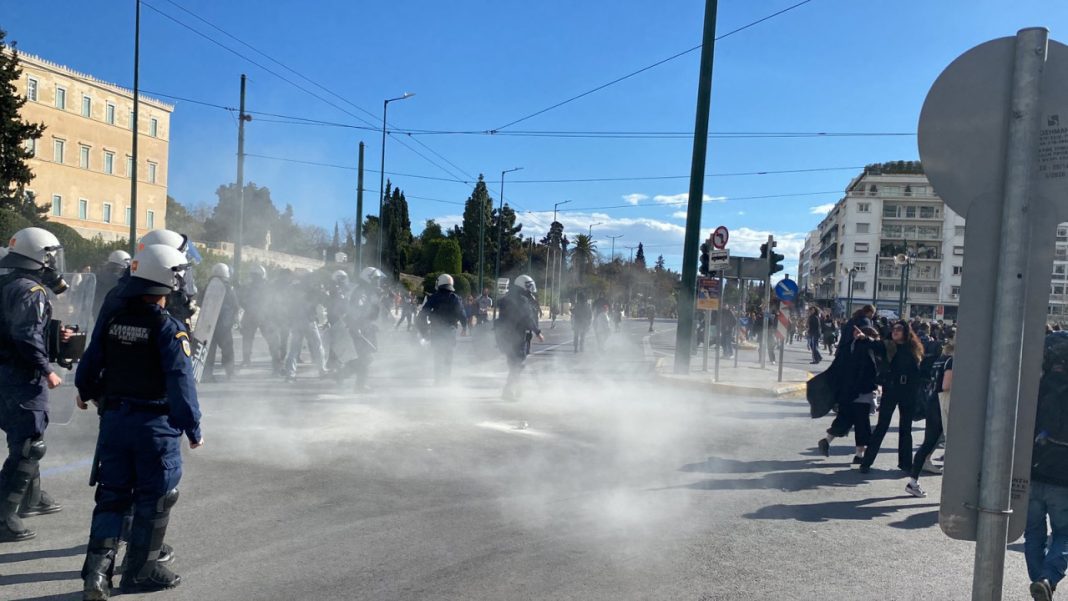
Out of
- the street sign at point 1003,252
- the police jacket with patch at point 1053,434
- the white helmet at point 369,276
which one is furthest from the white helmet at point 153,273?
the white helmet at point 369,276

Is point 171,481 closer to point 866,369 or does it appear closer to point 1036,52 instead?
point 1036,52

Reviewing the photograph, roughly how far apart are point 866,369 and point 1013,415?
601 centimetres

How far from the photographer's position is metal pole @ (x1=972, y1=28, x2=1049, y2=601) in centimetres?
218

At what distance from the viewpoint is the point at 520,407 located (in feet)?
33.6

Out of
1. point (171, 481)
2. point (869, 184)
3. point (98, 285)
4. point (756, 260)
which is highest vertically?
point (869, 184)

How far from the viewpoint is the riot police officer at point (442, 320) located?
454 inches

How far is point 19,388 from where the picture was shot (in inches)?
172

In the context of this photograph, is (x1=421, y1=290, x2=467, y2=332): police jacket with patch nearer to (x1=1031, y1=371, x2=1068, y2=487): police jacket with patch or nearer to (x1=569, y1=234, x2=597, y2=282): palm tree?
(x1=1031, y1=371, x2=1068, y2=487): police jacket with patch

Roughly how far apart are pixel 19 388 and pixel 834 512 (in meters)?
5.67

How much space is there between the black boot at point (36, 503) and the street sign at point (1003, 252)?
4979 mm

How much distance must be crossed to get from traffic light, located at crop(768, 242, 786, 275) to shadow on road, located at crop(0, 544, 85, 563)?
1425cm

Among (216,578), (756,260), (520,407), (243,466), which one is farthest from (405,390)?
(756,260)

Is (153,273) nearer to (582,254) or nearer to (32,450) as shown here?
(32,450)

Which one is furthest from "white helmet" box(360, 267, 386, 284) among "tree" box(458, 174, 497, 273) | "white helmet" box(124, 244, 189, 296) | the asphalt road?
"tree" box(458, 174, 497, 273)
